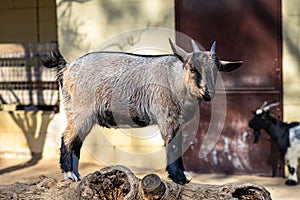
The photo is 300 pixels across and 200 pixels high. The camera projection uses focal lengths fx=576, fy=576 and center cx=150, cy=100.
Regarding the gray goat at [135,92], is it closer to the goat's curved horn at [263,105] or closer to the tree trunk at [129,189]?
the tree trunk at [129,189]

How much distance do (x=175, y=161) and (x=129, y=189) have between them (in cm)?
32

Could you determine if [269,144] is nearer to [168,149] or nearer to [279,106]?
[279,106]

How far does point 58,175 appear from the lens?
7.46m

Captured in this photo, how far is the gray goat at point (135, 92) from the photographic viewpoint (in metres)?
3.21

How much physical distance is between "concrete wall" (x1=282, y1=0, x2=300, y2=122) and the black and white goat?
7.7 inches

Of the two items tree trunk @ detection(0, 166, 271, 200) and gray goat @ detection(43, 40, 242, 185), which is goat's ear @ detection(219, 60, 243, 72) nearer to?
gray goat @ detection(43, 40, 242, 185)

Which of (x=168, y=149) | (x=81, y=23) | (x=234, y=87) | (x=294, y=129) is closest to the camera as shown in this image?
(x=168, y=149)

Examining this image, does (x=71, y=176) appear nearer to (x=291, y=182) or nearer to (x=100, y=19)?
(x=291, y=182)

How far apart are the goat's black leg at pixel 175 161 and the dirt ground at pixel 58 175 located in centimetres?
315

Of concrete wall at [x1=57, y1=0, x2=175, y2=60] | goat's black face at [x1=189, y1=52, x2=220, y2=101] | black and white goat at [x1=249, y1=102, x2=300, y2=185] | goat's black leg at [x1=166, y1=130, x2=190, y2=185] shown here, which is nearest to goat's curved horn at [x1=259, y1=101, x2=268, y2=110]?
black and white goat at [x1=249, y1=102, x2=300, y2=185]

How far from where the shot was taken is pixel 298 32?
23.0 feet

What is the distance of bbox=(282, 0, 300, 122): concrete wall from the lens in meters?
7.01

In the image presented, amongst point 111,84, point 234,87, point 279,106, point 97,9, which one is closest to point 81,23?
point 97,9

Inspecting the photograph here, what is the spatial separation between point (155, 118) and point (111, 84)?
35 cm
